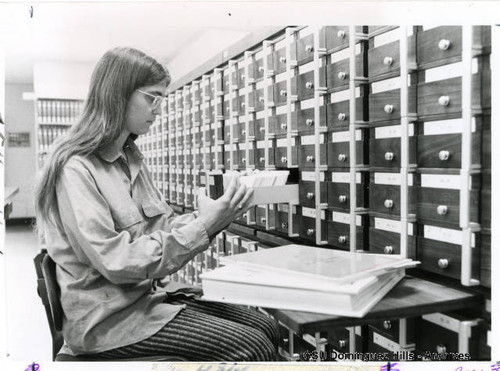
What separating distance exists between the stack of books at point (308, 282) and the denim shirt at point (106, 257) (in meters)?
0.15

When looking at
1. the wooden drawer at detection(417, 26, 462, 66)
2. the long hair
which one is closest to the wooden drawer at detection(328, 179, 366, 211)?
the wooden drawer at detection(417, 26, 462, 66)

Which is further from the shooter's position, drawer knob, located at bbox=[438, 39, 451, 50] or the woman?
drawer knob, located at bbox=[438, 39, 451, 50]

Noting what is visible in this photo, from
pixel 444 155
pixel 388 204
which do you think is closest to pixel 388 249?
pixel 388 204

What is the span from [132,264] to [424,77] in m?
0.99

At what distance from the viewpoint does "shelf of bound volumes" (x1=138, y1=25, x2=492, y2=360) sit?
1.25 meters

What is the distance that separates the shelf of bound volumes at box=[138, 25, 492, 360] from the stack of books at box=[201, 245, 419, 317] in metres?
0.04

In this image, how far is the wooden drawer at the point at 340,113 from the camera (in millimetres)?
1696

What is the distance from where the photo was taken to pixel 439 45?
1.33m

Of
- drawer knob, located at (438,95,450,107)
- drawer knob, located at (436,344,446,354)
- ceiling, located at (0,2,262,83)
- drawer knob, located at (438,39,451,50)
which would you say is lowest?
drawer knob, located at (436,344,446,354)

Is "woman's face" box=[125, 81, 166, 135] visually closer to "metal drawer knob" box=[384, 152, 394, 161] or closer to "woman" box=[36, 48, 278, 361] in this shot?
"woman" box=[36, 48, 278, 361]

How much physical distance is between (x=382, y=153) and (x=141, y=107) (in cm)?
81

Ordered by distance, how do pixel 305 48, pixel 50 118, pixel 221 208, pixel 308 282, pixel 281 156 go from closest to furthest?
pixel 308 282 → pixel 221 208 → pixel 305 48 → pixel 281 156 → pixel 50 118

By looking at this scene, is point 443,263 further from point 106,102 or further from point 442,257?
point 106,102

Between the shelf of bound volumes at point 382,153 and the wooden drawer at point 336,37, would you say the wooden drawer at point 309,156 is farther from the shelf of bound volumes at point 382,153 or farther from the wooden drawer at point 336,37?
the wooden drawer at point 336,37
